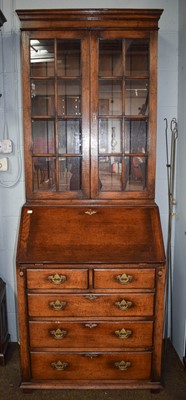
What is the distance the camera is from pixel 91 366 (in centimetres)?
189

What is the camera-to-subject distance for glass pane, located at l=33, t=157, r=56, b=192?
199 cm

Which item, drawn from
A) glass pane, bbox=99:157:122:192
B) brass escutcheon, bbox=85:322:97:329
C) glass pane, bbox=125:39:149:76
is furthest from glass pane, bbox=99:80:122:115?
brass escutcheon, bbox=85:322:97:329

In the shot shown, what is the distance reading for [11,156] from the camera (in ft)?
7.40

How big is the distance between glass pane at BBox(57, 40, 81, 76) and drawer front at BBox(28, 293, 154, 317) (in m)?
1.33

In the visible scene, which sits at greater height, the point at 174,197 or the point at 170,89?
the point at 170,89

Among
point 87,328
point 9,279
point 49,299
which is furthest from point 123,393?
point 9,279

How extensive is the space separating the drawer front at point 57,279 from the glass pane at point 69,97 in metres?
0.96

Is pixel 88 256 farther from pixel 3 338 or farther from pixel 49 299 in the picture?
pixel 3 338

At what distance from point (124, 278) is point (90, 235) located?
317 millimetres

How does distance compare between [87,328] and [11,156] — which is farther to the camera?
[11,156]

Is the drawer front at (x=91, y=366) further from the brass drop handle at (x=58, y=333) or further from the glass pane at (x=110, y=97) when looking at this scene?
the glass pane at (x=110, y=97)

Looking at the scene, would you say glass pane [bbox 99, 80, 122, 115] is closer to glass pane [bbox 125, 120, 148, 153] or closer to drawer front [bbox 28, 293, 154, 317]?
glass pane [bbox 125, 120, 148, 153]

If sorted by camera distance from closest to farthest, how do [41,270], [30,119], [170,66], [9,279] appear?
1. [41,270]
2. [30,119]
3. [170,66]
4. [9,279]

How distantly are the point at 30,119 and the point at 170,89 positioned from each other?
0.99 m
